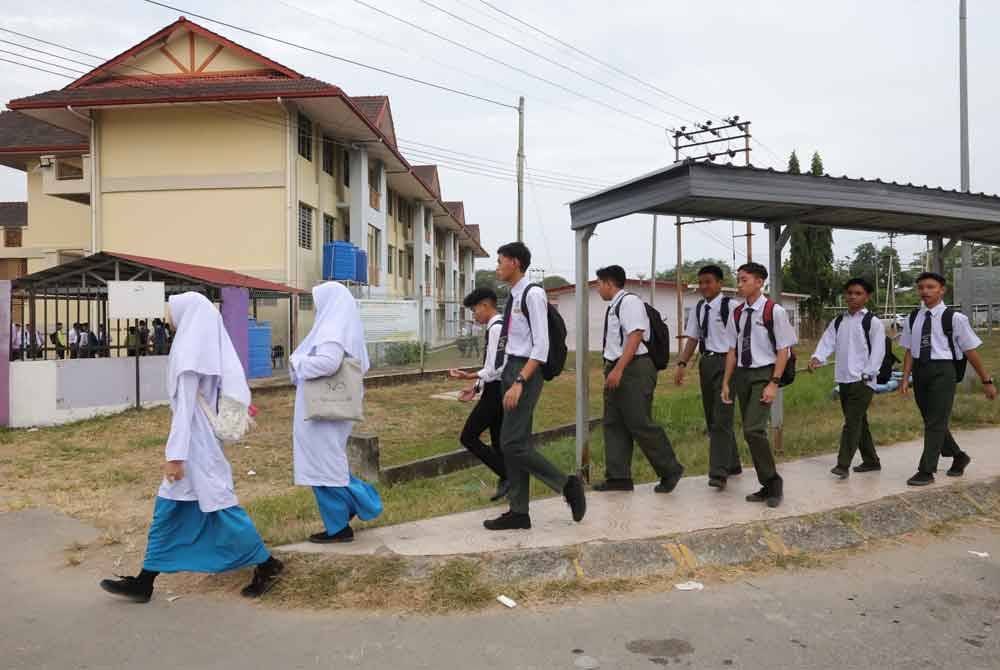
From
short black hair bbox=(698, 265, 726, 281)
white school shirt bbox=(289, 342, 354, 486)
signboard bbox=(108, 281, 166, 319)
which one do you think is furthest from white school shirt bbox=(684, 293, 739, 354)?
signboard bbox=(108, 281, 166, 319)

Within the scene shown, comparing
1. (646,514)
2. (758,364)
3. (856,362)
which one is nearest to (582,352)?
(758,364)

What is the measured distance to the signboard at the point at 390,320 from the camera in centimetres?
1792

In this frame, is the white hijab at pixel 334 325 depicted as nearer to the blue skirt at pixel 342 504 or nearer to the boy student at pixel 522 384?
the blue skirt at pixel 342 504

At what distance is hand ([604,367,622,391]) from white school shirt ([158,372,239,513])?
9.18 feet

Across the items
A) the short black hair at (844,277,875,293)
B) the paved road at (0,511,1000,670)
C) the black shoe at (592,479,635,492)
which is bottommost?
the paved road at (0,511,1000,670)

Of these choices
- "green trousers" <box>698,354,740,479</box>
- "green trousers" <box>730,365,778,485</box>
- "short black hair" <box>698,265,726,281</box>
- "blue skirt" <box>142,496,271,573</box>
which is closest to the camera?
"blue skirt" <box>142,496,271,573</box>

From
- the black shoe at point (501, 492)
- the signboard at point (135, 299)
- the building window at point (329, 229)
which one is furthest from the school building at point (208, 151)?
the black shoe at point (501, 492)

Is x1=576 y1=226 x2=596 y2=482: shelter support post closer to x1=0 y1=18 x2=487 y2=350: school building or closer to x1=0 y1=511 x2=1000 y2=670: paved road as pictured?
x1=0 y1=511 x2=1000 y2=670: paved road

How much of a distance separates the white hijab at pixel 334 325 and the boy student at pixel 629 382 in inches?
78.8

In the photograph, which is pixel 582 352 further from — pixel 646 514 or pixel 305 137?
pixel 305 137

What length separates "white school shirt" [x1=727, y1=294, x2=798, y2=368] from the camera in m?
5.62

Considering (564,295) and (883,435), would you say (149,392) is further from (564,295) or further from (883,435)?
(564,295)

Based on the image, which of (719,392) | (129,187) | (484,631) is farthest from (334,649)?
(129,187)

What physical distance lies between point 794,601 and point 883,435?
17.2 ft
